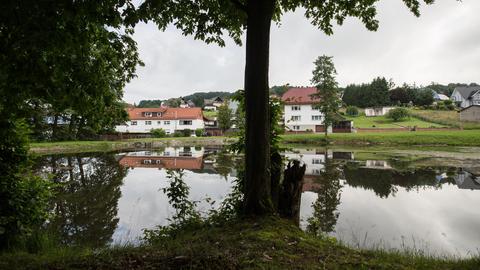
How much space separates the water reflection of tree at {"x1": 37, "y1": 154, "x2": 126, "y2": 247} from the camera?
26.6ft

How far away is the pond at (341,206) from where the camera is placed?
8086 millimetres

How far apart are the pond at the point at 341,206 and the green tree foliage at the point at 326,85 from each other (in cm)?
2783

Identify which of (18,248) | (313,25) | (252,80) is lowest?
(18,248)

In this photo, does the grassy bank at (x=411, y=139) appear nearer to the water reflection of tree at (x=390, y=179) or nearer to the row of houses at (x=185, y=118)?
the row of houses at (x=185, y=118)

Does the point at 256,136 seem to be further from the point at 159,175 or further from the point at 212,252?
the point at 159,175

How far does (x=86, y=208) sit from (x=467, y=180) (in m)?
18.1

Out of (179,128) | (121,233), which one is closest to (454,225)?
(121,233)

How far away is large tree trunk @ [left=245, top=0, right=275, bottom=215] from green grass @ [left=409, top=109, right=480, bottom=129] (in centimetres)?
6548

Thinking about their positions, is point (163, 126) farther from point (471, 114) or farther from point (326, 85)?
point (471, 114)

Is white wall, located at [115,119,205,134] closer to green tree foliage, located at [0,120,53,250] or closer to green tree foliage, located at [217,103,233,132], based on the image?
green tree foliage, located at [217,103,233,132]

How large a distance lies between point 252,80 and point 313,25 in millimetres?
3080

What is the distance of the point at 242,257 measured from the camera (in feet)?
12.8

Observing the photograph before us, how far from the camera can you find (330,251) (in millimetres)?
4262

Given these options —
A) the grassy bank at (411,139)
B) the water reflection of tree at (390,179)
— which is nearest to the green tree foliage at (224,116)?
the grassy bank at (411,139)
